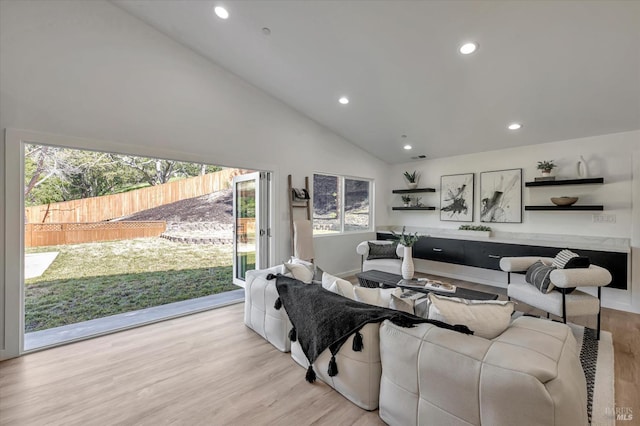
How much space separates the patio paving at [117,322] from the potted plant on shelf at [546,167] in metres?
4.97

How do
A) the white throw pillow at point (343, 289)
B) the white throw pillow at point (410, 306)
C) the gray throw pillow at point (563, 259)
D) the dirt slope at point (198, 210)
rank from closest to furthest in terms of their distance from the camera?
the white throw pillow at point (410, 306), the white throw pillow at point (343, 289), the gray throw pillow at point (563, 259), the dirt slope at point (198, 210)

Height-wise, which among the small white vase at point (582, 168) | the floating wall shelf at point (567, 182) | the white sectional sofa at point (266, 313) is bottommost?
the white sectional sofa at point (266, 313)

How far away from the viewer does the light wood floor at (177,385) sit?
1.82 m

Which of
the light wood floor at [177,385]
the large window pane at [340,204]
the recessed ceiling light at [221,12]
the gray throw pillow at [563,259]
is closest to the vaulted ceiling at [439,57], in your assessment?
the recessed ceiling light at [221,12]

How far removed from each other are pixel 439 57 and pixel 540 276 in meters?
2.66

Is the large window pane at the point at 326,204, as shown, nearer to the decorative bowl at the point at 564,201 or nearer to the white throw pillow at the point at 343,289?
the white throw pillow at the point at 343,289

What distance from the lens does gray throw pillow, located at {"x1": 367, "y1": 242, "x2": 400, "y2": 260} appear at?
4.70 metres

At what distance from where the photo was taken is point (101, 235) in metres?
5.85

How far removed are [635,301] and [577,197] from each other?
4.85 feet

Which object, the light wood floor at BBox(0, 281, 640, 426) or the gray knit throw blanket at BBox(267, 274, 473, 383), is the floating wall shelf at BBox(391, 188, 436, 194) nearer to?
the light wood floor at BBox(0, 281, 640, 426)

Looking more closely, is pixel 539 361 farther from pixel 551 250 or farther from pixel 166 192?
pixel 166 192

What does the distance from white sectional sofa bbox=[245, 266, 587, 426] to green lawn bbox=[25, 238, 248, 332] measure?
3.28 metres

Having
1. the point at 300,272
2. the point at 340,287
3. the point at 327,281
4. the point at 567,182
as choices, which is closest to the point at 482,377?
the point at 340,287

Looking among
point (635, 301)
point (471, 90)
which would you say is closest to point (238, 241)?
point (471, 90)
